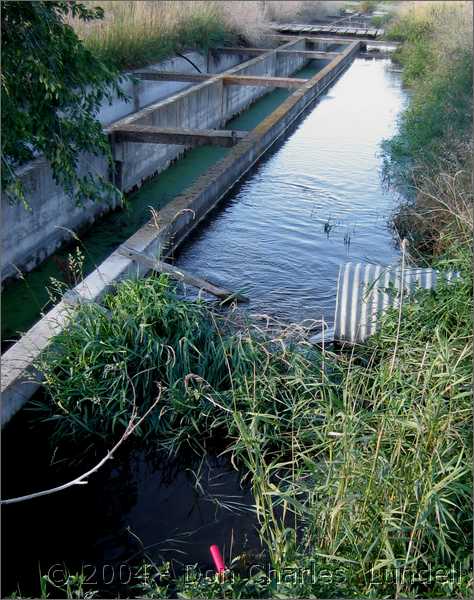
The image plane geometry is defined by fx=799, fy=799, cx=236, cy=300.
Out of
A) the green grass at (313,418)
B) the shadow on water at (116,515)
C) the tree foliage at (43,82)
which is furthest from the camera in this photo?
the tree foliage at (43,82)

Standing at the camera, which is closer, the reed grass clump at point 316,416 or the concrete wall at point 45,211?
the reed grass clump at point 316,416

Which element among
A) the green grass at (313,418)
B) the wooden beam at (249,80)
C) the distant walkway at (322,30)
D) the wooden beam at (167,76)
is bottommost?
the green grass at (313,418)

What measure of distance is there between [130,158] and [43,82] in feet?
16.2

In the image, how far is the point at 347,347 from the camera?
239 inches

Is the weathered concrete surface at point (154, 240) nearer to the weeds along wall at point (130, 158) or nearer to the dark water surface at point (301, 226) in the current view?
the dark water surface at point (301, 226)

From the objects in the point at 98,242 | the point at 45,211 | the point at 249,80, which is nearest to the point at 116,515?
the point at 45,211

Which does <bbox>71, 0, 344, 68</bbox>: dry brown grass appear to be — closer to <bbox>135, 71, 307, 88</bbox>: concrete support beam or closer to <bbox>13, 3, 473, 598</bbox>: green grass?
<bbox>135, 71, 307, 88</bbox>: concrete support beam

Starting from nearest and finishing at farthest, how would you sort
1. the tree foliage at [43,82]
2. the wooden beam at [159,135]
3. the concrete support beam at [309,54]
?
the tree foliage at [43,82], the wooden beam at [159,135], the concrete support beam at [309,54]

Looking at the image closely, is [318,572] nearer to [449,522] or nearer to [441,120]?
[449,522]

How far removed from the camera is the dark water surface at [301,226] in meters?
7.80

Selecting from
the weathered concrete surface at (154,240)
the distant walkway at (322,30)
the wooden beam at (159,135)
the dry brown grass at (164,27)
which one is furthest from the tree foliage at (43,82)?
the distant walkway at (322,30)

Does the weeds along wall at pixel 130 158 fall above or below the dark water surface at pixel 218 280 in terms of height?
above

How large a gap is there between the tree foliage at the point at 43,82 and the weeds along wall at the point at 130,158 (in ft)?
1.95

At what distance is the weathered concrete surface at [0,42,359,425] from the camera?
5008mm
